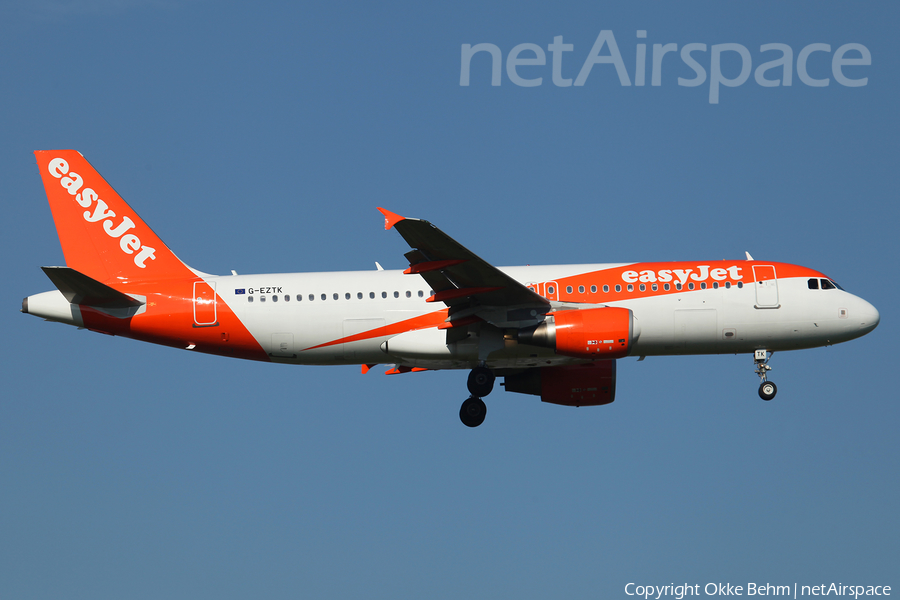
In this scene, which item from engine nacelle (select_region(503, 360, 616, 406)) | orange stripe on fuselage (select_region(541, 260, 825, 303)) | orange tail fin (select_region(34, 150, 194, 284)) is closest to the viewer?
orange stripe on fuselage (select_region(541, 260, 825, 303))

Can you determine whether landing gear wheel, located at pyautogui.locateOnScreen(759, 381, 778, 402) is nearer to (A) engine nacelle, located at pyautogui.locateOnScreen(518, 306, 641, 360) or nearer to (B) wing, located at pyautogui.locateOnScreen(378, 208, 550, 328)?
(A) engine nacelle, located at pyautogui.locateOnScreen(518, 306, 641, 360)

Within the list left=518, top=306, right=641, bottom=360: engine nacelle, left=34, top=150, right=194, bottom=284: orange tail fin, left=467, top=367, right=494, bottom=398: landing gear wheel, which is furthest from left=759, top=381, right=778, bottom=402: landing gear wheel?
left=34, top=150, right=194, bottom=284: orange tail fin

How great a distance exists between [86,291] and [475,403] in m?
13.8

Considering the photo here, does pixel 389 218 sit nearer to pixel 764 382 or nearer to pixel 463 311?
pixel 463 311

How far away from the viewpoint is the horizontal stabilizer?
32188 mm

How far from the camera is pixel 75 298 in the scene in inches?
1324

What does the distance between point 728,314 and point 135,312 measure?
787 inches

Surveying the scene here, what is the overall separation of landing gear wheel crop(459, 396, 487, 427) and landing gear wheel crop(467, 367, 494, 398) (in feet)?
0.85

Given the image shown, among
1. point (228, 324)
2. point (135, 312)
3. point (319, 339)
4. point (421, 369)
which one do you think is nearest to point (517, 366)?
point (421, 369)

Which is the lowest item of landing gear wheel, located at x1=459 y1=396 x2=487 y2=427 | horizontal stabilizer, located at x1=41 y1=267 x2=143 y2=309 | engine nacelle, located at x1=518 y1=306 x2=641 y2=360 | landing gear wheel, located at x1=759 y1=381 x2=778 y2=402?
landing gear wheel, located at x1=459 y1=396 x2=487 y2=427

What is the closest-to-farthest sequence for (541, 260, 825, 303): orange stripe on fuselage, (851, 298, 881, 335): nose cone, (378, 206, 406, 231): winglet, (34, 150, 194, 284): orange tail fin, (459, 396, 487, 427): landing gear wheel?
(378, 206, 406, 231): winglet
(541, 260, 825, 303): orange stripe on fuselage
(851, 298, 881, 335): nose cone
(34, 150, 194, 284): orange tail fin
(459, 396, 487, 427): landing gear wheel

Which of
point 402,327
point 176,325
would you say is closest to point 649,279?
point 402,327

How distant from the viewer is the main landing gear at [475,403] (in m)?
36.1

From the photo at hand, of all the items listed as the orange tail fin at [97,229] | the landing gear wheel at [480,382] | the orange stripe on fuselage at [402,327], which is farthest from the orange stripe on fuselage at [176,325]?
the landing gear wheel at [480,382]
